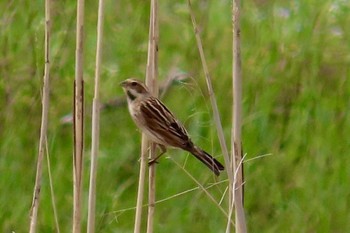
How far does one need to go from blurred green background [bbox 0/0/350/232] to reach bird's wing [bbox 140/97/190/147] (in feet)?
1.66

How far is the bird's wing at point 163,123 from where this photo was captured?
12.8 feet

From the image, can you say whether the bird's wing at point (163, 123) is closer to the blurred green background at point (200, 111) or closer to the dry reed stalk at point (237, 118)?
the blurred green background at point (200, 111)

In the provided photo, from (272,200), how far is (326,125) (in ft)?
1.31

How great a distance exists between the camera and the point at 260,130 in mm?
4840

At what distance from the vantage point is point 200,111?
4.81 metres

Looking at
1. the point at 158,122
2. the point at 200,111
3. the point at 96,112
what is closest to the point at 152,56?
the point at 96,112

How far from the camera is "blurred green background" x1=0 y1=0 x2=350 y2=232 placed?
4680mm

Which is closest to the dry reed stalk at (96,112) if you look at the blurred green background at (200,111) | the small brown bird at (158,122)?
the small brown bird at (158,122)

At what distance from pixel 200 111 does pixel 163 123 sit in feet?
2.92

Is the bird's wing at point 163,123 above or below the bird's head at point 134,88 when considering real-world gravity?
below

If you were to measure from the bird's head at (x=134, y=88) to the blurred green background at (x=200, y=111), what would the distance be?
505 millimetres

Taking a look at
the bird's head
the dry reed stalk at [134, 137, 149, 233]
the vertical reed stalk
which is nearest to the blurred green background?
the bird's head

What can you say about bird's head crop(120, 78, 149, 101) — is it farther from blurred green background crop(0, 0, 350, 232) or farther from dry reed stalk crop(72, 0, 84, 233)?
dry reed stalk crop(72, 0, 84, 233)

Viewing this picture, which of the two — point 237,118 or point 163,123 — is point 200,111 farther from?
point 237,118
